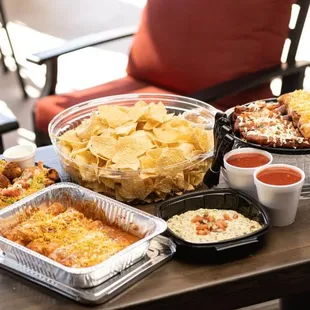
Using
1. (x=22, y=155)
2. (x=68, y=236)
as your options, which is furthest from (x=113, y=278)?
(x=22, y=155)

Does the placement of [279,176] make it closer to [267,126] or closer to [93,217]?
[267,126]

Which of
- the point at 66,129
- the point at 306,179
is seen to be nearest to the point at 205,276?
the point at 306,179

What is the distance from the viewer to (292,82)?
2.44 meters

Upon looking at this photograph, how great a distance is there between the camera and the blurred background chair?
238 cm

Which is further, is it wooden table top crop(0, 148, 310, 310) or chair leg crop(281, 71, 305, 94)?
chair leg crop(281, 71, 305, 94)

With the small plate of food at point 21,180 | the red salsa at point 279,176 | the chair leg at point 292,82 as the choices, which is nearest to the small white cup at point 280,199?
the red salsa at point 279,176

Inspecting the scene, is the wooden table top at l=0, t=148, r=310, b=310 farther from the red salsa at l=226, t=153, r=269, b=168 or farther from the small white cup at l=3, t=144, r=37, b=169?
the small white cup at l=3, t=144, r=37, b=169

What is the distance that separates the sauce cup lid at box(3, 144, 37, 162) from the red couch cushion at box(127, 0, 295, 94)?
3.30ft

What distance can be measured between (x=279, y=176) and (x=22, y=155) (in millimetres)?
A: 672

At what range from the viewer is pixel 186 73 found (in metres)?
2.57

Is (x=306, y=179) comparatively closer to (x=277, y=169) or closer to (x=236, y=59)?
(x=277, y=169)

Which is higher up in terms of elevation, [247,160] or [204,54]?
[247,160]

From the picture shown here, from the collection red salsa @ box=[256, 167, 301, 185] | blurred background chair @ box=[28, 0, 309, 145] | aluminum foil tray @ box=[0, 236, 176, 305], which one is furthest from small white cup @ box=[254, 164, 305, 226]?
blurred background chair @ box=[28, 0, 309, 145]

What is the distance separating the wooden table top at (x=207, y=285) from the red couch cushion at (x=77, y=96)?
1.26 m
